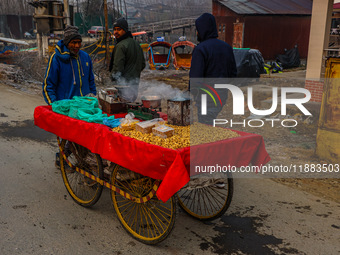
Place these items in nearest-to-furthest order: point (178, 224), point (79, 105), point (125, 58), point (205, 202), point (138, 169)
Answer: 1. point (138, 169)
2. point (178, 224)
3. point (79, 105)
4. point (205, 202)
5. point (125, 58)

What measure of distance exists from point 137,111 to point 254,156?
1.53m

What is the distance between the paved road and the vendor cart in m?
0.18

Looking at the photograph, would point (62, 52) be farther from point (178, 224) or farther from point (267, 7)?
point (267, 7)

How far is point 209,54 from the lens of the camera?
4637 mm

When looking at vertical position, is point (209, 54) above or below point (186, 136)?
above

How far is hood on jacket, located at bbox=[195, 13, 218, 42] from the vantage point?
462 centimetres

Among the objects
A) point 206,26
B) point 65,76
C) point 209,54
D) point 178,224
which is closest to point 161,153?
point 178,224

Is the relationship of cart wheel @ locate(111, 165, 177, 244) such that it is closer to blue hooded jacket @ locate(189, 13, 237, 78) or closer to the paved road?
the paved road

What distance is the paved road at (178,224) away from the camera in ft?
11.1

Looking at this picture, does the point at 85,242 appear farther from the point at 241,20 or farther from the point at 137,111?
the point at 241,20

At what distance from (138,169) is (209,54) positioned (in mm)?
2277

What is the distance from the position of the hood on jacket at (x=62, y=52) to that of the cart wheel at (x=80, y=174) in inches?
49.4

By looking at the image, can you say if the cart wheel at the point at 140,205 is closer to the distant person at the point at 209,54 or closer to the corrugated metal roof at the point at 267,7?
the distant person at the point at 209,54

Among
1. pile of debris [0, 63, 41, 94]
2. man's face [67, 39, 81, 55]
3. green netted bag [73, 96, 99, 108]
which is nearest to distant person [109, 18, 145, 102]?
man's face [67, 39, 81, 55]
